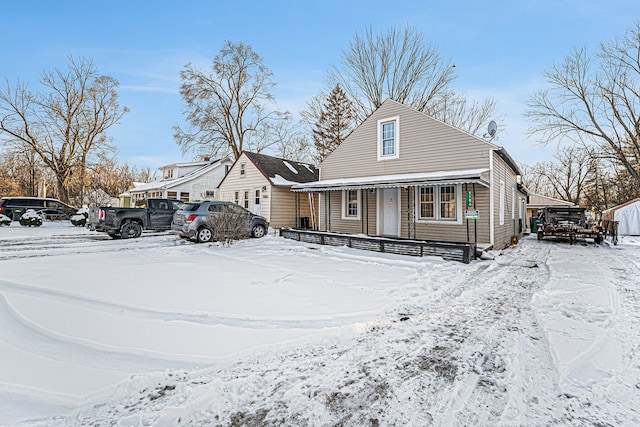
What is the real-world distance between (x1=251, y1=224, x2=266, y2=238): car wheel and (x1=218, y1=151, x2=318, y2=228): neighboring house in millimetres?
4682

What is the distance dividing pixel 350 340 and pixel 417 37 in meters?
23.0

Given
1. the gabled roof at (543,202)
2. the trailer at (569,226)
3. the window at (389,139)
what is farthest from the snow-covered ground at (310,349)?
the gabled roof at (543,202)

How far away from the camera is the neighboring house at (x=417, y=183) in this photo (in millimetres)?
10531

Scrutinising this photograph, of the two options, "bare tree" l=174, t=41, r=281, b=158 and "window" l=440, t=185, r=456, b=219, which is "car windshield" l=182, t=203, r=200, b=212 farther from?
"bare tree" l=174, t=41, r=281, b=158

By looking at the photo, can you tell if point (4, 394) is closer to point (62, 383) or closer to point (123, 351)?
point (62, 383)

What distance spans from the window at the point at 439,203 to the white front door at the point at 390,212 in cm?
98

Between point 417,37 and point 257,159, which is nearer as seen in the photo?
point 257,159

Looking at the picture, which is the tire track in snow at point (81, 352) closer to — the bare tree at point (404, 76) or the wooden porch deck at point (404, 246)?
the wooden porch deck at point (404, 246)

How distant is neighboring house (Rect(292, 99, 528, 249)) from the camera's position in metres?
10.5

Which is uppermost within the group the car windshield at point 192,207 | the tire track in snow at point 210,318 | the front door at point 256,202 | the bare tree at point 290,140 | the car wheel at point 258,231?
the bare tree at point 290,140

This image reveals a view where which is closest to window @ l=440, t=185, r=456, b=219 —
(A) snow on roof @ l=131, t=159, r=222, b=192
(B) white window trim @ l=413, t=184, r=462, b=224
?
(B) white window trim @ l=413, t=184, r=462, b=224

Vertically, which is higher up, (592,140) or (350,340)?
(592,140)

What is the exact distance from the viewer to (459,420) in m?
2.11

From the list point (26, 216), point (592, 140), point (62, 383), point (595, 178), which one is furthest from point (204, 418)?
point (595, 178)
